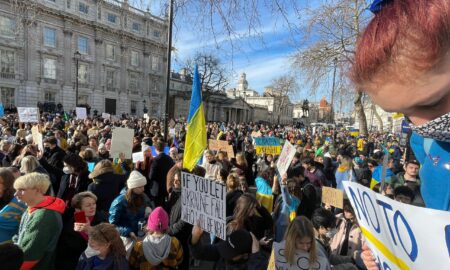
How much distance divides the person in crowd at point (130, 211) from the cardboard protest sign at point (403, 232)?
11.2 feet

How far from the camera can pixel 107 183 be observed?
5008 mm

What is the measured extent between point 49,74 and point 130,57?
578 inches

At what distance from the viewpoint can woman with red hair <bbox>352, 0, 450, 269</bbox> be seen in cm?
81

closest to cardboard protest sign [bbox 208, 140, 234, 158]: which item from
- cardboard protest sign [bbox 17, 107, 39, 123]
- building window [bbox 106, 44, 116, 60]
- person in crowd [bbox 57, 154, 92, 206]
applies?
person in crowd [bbox 57, 154, 92, 206]

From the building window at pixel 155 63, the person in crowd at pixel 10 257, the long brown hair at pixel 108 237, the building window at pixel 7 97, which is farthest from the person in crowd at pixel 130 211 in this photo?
the building window at pixel 155 63

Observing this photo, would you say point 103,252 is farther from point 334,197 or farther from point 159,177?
point 159,177

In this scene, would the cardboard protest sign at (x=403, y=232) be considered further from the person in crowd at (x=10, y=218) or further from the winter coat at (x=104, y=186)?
the winter coat at (x=104, y=186)

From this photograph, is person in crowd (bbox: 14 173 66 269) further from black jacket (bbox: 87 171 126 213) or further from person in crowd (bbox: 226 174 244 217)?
person in crowd (bbox: 226 174 244 217)

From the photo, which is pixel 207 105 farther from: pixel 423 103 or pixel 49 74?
pixel 423 103

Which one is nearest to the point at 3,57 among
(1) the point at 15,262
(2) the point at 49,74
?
(2) the point at 49,74

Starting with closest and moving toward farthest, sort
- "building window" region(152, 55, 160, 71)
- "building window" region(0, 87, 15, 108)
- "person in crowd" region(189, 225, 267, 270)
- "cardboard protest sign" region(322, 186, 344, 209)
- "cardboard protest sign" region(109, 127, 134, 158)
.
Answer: "person in crowd" region(189, 225, 267, 270) → "cardboard protest sign" region(322, 186, 344, 209) → "cardboard protest sign" region(109, 127, 134, 158) → "building window" region(0, 87, 15, 108) → "building window" region(152, 55, 160, 71)

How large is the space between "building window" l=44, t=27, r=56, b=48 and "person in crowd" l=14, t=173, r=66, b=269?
46.5 meters

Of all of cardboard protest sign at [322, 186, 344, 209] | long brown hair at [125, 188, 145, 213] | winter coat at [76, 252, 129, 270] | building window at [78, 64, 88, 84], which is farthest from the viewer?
building window at [78, 64, 88, 84]

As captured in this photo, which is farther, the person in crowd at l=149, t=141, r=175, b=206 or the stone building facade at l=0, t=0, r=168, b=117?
the stone building facade at l=0, t=0, r=168, b=117
